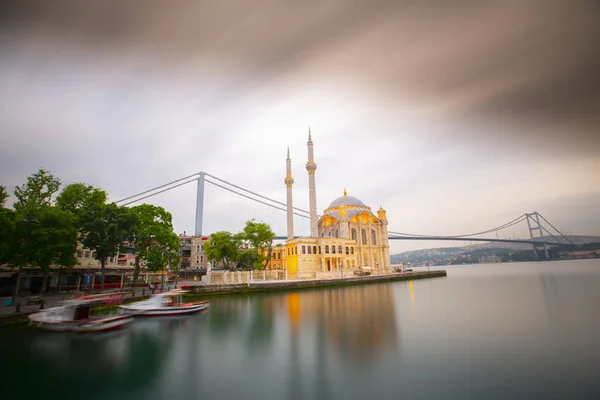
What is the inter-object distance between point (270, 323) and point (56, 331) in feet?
34.7


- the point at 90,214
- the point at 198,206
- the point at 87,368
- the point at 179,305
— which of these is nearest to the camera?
the point at 87,368

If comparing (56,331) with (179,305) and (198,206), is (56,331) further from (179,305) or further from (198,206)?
(198,206)

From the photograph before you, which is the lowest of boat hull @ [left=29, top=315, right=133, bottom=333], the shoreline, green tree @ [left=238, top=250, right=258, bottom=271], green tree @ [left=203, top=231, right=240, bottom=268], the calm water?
the calm water

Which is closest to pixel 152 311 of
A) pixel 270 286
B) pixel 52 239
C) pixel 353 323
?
pixel 52 239

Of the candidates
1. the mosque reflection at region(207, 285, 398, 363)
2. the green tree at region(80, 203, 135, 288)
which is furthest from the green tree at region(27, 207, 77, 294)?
the mosque reflection at region(207, 285, 398, 363)

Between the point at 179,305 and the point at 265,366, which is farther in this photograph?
the point at 179,305

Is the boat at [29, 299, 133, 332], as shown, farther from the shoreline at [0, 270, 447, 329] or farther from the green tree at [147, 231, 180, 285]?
the green tree at [147, 231, 180, 285]

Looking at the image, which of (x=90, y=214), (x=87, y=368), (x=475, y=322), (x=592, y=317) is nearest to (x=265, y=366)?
(x=87, y=368)

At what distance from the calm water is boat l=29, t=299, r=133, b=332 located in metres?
0.69

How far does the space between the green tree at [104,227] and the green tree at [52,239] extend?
2442 mm

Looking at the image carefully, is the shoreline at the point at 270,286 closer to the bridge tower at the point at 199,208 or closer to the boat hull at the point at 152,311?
the boat hull at the point at 152,311

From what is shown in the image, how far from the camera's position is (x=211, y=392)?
26.9 feet

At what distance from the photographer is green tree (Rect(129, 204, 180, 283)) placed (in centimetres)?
2811

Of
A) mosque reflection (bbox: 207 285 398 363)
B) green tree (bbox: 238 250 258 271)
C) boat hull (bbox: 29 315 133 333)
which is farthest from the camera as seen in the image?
green tree (bbox: 238 250 258 271)
